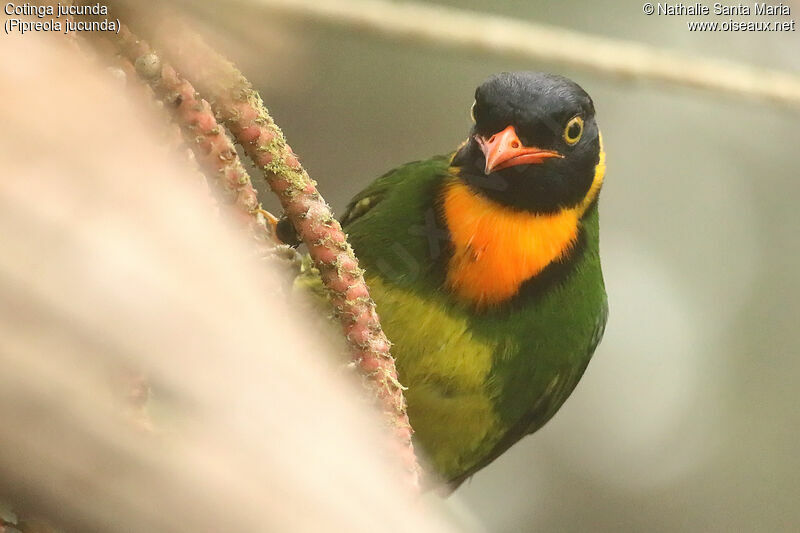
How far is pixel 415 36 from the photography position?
111 centimetres

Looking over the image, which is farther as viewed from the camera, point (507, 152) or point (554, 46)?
point (507, 152)

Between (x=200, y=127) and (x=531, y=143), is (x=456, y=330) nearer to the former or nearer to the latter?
(x=531, y=143)

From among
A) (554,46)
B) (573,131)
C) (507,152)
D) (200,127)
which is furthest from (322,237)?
(573,131)

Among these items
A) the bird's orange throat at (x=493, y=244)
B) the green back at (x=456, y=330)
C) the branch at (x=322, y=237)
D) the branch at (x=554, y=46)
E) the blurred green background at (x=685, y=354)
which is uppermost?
the branch at (x=554, y=46)

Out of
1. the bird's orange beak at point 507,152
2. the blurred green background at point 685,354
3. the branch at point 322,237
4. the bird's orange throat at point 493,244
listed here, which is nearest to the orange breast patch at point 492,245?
the bird's orange throat at point 493,244

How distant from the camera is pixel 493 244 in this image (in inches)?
99.0

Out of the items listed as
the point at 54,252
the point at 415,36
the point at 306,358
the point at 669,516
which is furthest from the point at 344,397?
the point at 669,516

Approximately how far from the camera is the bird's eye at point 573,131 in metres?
2.52

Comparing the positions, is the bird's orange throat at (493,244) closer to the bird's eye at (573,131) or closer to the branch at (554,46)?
the bird's eye at (573,131)

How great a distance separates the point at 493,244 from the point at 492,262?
0.06 meters

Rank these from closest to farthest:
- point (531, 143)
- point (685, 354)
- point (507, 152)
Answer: point (507, 152)
point (531, 143)
point (685, 354)

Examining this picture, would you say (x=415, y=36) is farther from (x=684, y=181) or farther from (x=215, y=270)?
(x=684, y=181)

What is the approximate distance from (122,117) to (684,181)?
8.26 m

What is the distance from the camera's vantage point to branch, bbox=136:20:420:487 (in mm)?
1011
